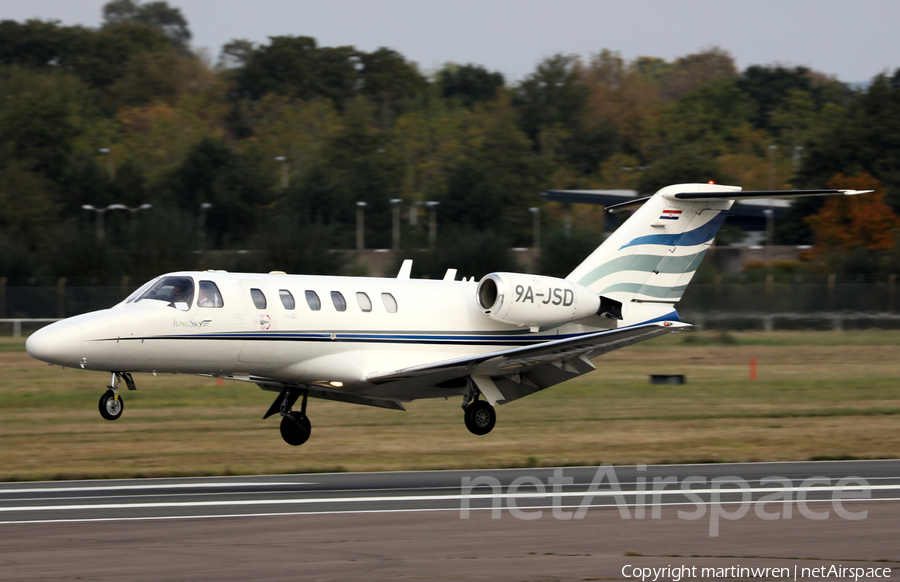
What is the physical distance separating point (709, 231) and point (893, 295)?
28.3 m

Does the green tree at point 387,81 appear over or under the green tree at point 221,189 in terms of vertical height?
over

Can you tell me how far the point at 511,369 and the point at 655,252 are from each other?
165 inches

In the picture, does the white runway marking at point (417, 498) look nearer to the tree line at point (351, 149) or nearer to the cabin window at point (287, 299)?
the cabin window at point (287, 299)

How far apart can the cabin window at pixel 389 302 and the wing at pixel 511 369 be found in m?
1.23

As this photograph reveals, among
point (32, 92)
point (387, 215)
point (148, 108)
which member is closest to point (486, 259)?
point (387, 215)

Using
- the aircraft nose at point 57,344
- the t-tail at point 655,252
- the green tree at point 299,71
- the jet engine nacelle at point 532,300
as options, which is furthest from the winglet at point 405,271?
the green tree at point 299,71

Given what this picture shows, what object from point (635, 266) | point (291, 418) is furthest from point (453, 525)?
point (635, 266)

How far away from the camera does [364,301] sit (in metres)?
19.3

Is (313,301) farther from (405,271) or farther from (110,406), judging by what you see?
(110,406)

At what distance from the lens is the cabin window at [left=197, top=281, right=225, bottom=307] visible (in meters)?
17.9

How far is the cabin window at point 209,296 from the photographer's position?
1789cm

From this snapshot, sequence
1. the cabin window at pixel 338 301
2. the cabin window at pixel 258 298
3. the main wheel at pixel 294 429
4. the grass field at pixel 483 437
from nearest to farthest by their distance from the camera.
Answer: the cabin window at pixel 258 298 → the cabin window at pixel 338 301 → the grass field at pixel 483 437 → the main wheel at pixel 294 429

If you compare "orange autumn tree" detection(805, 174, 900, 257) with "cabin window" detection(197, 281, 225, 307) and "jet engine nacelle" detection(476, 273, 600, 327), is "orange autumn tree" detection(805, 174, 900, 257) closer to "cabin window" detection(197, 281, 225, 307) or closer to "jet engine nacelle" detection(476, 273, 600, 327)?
"jet engine nacelle" detection(476, 273, 600, 327)

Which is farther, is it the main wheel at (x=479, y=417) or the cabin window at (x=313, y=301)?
the main wheel at (x=479, y=417)
